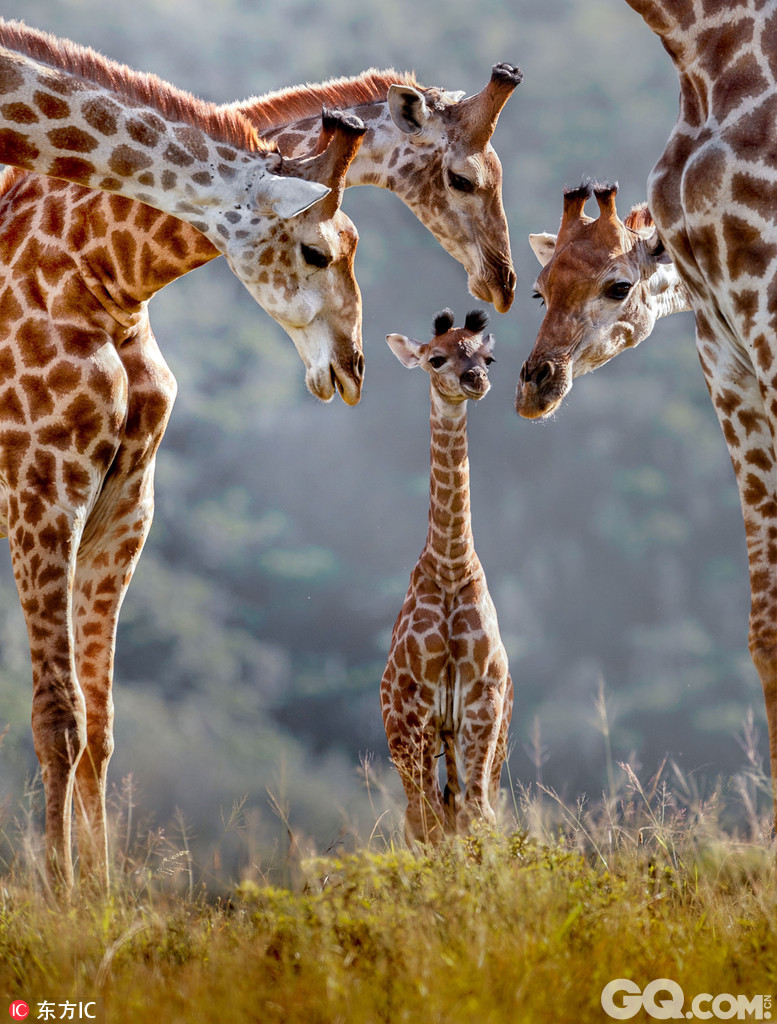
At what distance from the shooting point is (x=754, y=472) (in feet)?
15.4

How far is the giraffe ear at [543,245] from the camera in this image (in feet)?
25.8

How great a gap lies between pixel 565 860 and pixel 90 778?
2.95 meters

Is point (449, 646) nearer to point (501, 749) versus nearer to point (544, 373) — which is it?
point (501, 749)

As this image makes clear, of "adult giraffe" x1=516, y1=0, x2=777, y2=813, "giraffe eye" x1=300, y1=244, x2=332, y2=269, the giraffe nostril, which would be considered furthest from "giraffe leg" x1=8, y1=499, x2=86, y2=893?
"adult giraffe" x1=516, y1=0, x2=777, y2=813

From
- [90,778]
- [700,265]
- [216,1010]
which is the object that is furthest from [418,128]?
[216,1010]

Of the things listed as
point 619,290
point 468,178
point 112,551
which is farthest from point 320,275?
point 468,178

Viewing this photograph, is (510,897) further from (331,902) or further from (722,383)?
(722,383)

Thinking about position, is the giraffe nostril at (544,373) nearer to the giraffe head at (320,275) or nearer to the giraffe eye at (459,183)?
the giraffe head at (320,275)

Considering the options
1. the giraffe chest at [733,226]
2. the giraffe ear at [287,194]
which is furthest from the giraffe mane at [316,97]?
the giraffe chest at [733,226]

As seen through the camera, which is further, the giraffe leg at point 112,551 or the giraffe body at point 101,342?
the giraffe leg at point 112,551

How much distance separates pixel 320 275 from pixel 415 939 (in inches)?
146

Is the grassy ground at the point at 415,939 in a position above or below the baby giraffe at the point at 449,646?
below

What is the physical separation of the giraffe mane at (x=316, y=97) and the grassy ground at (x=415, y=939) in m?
5.13

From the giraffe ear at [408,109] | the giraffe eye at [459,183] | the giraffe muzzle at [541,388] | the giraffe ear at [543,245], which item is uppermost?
the giraffe ear at [408,109]
